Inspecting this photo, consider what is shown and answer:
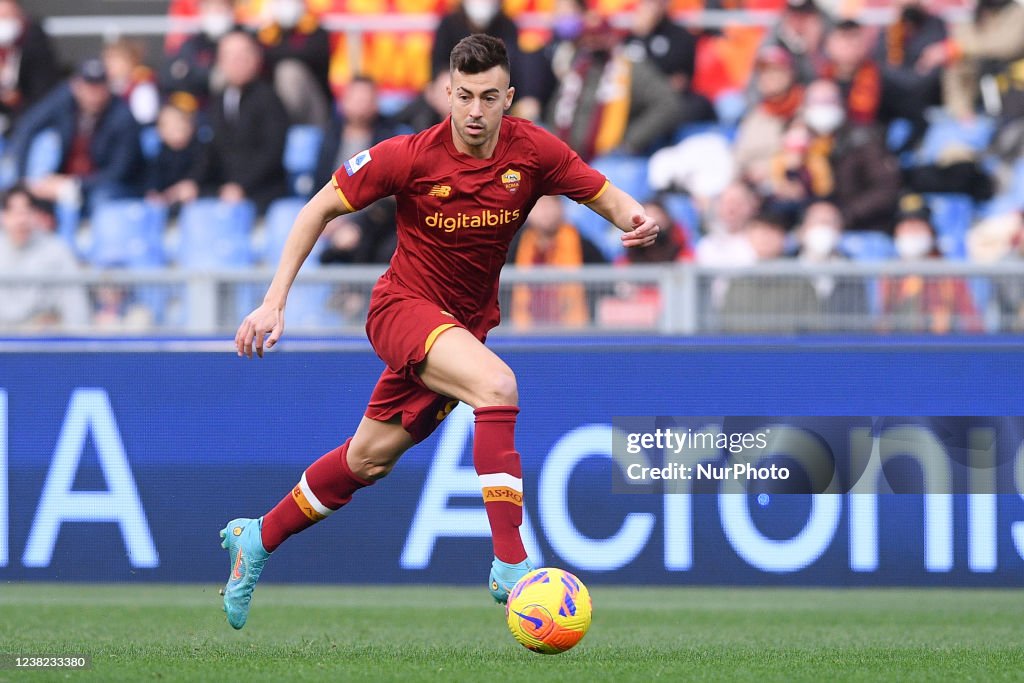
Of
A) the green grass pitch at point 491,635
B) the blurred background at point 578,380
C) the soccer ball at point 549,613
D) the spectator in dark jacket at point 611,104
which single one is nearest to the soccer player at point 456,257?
the soccer ball at point 549,613

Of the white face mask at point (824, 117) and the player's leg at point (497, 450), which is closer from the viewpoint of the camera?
the player's leg at point (497, 450)

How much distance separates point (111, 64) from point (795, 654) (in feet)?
32.6

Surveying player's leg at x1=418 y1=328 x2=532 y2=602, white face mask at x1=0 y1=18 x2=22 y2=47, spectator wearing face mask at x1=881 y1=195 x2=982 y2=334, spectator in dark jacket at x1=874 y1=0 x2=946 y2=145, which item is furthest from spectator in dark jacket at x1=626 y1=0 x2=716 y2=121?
player's leg at x1=418 y1=328 x2=532 y2=602

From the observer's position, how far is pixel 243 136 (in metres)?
12.9

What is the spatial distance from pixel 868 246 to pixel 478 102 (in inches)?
246

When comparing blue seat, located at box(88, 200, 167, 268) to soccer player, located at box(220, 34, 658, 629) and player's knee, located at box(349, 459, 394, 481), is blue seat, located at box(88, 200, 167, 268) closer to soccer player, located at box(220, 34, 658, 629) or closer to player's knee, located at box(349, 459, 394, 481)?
player's knee, located at box(349, 459, 394, 481)

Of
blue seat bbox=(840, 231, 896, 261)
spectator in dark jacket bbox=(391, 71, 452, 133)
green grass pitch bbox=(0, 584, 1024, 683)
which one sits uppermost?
spectator in dark jacket bbox=(391, 71, 452, 133)

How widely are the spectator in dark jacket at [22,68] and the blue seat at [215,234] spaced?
276 centimetres

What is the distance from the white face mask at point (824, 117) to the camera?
12.4m

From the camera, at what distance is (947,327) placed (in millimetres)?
9000

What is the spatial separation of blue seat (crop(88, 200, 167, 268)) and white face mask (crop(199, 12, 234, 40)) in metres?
1.91

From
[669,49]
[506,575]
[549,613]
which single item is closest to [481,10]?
[669,49]

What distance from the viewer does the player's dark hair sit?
577 centimetres

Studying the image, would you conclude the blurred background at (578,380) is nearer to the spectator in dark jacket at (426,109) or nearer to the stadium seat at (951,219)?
the stadium seat at (951,219)
